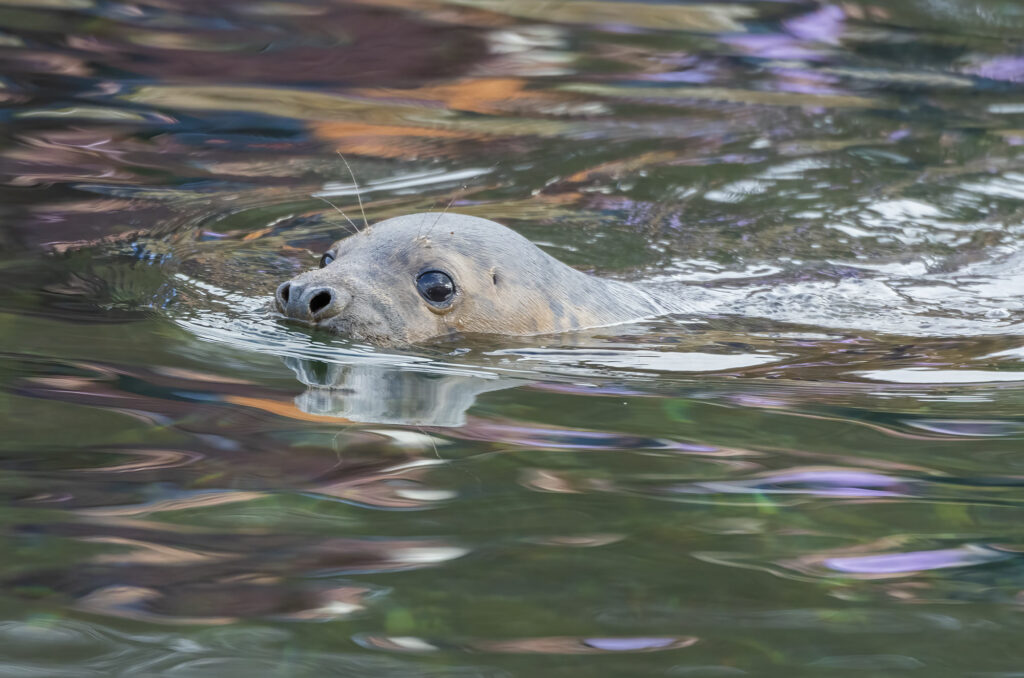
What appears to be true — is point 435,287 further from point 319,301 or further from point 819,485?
point 819,485

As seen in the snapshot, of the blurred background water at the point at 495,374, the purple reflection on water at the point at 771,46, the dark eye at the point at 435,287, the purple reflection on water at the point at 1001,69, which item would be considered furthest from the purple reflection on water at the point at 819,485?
the purple reflection on water at the point at 1001,69

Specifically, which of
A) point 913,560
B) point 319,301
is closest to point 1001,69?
point 319,301

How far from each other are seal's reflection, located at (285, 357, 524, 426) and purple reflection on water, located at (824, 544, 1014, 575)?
102cm

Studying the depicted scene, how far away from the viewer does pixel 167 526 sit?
217 centimetres

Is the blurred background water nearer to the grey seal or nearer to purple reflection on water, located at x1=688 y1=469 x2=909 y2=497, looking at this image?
purple reflection on water, located at x1=688 y1=469 x2=909 y2=497

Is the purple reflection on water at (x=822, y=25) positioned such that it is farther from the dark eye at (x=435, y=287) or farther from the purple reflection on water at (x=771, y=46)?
the dark eye at (x=435, y=287)

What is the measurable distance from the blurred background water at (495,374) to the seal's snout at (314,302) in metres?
0.10

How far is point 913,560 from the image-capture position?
2117mm

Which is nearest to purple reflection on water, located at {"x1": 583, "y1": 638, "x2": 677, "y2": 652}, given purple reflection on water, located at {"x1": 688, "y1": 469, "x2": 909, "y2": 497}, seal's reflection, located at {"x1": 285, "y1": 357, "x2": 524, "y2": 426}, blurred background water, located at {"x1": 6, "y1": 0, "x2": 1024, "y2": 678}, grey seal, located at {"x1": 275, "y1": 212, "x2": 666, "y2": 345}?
blurred background water, located at {"x1": 6, "y1": 0, "x2": 1024, "y2": 678}

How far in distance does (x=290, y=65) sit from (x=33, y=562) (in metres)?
6.52

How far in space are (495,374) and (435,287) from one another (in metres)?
0.72

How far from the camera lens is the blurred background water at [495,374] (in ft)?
6.11

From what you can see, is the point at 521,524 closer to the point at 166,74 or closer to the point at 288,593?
the point at 288,593

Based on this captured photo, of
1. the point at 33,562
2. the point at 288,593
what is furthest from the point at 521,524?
the point at 33,562
